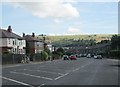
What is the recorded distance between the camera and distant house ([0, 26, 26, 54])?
90688 mm

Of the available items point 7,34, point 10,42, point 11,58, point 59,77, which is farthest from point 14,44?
point 59,77

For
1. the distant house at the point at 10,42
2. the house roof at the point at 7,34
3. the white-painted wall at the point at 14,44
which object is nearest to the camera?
the distant house at the point at 10,42

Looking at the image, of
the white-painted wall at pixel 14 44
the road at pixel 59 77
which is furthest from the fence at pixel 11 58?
the road at pixel 59 77

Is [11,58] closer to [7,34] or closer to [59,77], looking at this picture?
[7,34]

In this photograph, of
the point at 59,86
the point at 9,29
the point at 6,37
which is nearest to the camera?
the point at 59,86

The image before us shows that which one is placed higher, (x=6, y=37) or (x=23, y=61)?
(x=6, y=37)

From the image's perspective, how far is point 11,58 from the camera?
66.1 m

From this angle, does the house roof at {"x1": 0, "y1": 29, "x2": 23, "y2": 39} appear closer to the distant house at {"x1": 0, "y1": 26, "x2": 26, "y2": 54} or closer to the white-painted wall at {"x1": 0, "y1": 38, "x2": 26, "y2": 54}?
the distant house at {"x1": 0, "y1": 26, "x2": 26, "y2": 54}

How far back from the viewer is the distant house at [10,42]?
90688 mm

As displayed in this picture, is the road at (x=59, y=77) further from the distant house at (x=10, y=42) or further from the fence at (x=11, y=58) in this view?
the distant house at (x=10, y=42)

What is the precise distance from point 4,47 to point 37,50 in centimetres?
3730

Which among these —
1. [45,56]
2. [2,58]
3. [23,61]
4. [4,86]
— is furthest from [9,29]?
[4,86]

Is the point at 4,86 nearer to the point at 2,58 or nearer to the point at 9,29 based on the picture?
the point at 2,58

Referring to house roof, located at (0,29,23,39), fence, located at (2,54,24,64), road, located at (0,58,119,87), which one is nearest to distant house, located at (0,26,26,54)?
house roof, located at (0,29,23,39)
